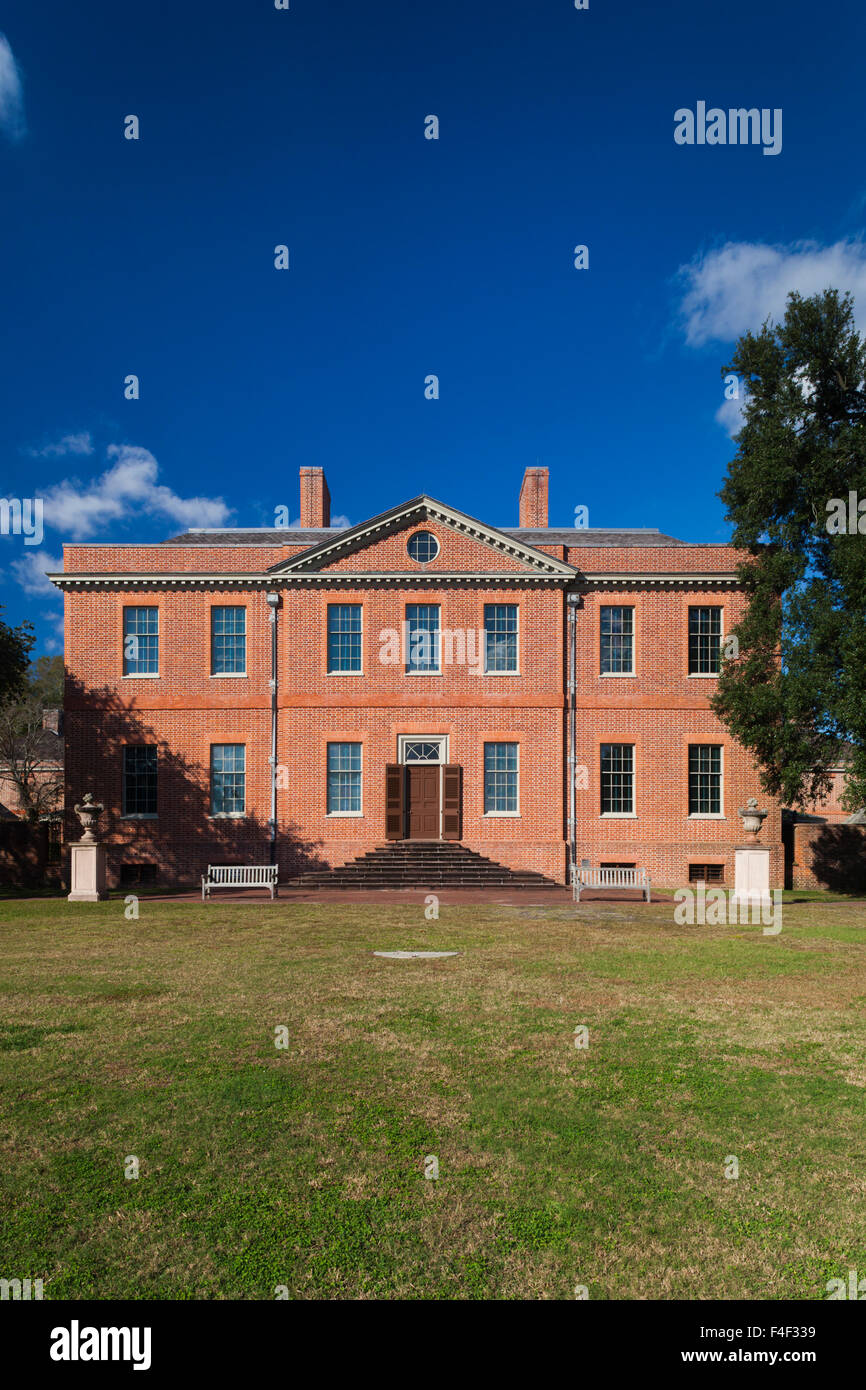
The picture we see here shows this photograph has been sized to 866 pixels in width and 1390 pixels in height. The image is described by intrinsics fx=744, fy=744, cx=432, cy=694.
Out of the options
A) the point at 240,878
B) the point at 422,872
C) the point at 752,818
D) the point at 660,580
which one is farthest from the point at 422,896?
the point at 660,580

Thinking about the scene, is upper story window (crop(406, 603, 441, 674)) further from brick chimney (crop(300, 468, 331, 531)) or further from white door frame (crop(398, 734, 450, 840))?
brick chimney (crop(300, 468, 331, 531))

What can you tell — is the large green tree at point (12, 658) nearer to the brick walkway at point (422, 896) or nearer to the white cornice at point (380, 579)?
the white cornice at point (380, 579)

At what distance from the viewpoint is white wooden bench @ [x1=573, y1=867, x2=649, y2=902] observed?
19766mm

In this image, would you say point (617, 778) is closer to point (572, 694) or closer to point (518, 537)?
point (572, 694)

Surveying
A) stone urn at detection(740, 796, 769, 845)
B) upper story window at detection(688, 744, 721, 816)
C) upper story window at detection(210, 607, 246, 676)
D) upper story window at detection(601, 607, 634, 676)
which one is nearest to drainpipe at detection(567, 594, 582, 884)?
upper story window at detection(601, 607, 634, 676)

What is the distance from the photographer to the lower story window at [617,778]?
24.0m

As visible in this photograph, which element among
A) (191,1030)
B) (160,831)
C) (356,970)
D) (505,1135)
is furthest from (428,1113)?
(160,831)

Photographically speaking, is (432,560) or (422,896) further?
(432,560)

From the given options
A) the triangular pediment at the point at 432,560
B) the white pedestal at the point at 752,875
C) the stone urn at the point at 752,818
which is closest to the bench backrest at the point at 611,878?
the white pedestal at the point at 752,875

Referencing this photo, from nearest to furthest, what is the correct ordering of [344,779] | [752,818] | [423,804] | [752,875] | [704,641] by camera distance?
[752,875], [752,818], [423,804], [344,779], [704,641]

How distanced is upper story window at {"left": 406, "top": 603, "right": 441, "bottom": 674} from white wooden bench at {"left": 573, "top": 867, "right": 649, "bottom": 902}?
797 centimetres

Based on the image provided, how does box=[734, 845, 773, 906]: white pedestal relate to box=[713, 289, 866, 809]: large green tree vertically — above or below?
below

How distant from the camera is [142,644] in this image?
80.8 feet

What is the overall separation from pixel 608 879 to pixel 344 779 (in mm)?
8662
